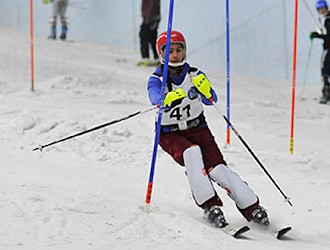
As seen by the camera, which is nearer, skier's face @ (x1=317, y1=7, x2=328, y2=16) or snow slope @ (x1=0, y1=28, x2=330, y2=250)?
snow slope @ (x1=0, y1=28, x2=330, y2=250)

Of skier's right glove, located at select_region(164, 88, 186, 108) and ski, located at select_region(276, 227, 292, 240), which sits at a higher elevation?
skier's right glove, located at select_region(164, 88, 186, 108)

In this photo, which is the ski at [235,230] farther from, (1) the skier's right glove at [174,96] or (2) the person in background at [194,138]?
(1) the skier's right glove at [174,96]

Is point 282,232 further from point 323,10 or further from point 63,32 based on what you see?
point 63,32

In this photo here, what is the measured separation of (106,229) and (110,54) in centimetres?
904

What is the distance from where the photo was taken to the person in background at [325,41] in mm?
9109

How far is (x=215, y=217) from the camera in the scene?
13.7 feet

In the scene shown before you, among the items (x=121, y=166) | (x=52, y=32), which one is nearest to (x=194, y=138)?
(x=121, y=166)

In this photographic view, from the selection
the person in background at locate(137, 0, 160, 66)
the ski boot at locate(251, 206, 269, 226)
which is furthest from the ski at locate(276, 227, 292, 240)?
the person in background at locate(137, 0, 160, 66)

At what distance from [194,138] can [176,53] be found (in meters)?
0.53

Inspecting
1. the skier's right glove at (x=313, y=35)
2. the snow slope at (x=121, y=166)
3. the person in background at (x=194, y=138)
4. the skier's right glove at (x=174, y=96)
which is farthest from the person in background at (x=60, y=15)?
the skier's right glove at (x=174, y=96)

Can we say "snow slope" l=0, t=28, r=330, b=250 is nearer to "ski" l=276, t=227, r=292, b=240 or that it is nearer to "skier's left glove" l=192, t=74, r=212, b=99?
"ski" l=276, t=227, r=292, b=240

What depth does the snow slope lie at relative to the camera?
3.78 metres

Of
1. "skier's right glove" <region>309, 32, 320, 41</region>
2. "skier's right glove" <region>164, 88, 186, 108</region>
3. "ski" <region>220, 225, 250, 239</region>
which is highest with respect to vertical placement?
"skier's right glove" <region>309, 32, 320, 41</region>

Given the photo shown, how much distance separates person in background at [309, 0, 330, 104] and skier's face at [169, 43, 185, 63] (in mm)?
4950
